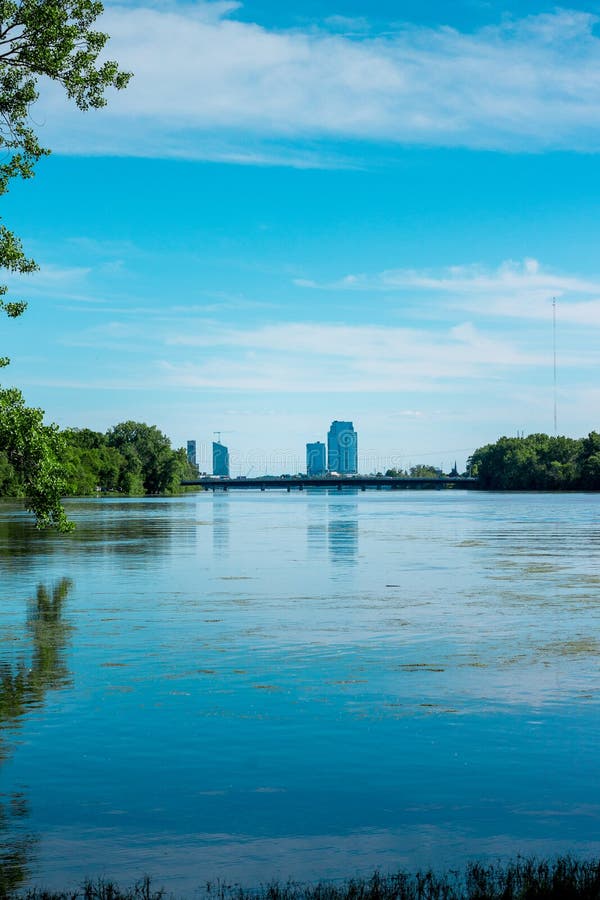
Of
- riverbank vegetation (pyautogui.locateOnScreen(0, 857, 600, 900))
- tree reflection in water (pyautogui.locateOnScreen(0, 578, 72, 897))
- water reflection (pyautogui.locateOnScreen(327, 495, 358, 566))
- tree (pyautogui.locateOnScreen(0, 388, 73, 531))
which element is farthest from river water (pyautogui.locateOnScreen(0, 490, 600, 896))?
water reflection (pyautogui.locateOnScreen(327, 495, 358, 566))

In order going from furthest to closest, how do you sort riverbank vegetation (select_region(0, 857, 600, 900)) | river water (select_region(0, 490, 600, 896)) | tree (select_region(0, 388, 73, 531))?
tree (select_region(0, 388, 73, 531)) < river water (select_region(0, 490, 600, 896)) < riverbank vegetation (select_region(0, 857, 600, 900))

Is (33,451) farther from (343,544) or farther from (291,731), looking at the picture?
(343,544)

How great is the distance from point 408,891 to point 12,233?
63.1 feet

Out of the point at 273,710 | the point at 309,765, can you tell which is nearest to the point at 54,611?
the point at 273,710

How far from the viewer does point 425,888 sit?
10.8 metres

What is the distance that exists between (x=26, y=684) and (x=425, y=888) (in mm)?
13059

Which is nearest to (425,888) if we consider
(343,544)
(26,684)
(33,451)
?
(26,684)

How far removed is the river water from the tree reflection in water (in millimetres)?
61

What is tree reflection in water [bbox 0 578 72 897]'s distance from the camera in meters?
11.8

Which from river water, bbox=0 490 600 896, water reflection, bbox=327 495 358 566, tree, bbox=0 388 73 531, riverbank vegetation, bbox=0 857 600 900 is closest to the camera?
riverbank vegetation, bbox=0 857 600 900

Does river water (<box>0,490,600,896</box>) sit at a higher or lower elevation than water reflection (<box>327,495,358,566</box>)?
higher

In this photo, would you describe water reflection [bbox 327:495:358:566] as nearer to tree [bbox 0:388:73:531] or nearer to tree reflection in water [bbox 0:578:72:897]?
tree reflection in water [bbox 0:578:72:897]

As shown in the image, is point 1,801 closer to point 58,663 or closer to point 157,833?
point 157,833

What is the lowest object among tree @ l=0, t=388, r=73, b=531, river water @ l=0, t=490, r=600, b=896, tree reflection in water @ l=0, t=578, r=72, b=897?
river water @ l=0, t=490, r=600, b=896
